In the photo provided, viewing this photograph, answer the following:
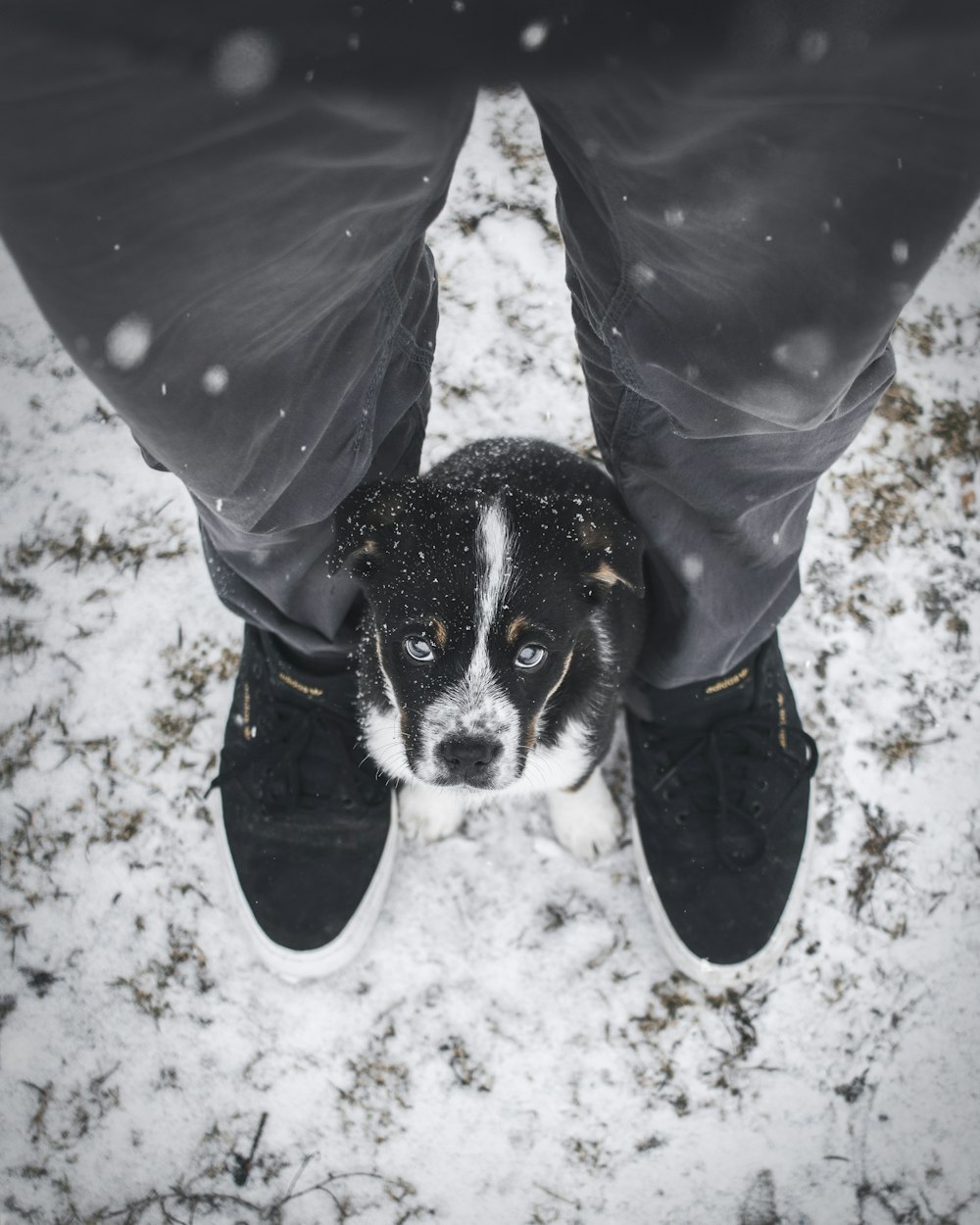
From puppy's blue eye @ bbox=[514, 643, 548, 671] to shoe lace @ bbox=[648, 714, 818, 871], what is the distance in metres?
0.84

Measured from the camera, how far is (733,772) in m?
2.77

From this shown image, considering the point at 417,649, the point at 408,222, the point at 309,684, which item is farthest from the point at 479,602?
the point at 309,684

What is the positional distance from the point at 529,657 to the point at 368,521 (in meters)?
0.50

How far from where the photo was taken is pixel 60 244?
112 cm

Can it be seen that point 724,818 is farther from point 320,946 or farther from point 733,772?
point 320,946

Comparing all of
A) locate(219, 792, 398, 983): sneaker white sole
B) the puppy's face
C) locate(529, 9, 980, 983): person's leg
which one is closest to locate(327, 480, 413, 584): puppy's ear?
the puppy's face

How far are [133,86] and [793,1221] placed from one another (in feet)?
10.2

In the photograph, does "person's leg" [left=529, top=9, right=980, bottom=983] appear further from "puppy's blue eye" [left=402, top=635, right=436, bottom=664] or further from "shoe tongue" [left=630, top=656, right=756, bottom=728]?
"puppy's blue eye" [left=402, top=635, right=436, bottom=664]

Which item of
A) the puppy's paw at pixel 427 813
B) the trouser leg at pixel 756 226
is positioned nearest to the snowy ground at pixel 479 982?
the puppy's paw at pixel 427 813

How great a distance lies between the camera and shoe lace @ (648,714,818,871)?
2.71 m

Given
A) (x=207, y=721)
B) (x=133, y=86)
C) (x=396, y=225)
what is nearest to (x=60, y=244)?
(x=133, y=86)

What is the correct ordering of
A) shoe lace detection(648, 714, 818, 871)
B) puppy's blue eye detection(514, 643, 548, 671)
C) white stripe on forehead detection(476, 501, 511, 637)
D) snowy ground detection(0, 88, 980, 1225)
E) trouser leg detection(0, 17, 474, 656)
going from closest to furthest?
1. trouser leg detection(0, 17, 474, 656)
2. white stripe on forehead detection(476, 501, 511, 637)
3. puppy's blue eye detection(514, 643, 548, 671)
4. snowy ground detection(0, 88, 980, 1225)
5. shoe lace detection(648, 714, 818, 871)

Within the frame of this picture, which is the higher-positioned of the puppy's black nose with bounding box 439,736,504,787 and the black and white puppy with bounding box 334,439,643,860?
the black and white puppy with bounding box 334,439,643,860

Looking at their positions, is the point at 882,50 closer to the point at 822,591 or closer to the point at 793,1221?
the point at 822,591
